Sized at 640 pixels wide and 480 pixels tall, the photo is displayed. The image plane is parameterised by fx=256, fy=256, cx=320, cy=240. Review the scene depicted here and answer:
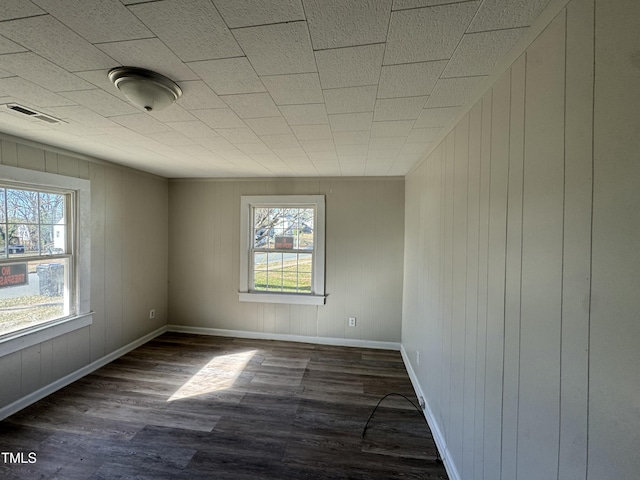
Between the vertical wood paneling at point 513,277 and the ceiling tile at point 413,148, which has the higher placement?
the ceiling tile at point 413,148

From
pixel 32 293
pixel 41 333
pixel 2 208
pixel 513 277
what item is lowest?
pixel 41 333

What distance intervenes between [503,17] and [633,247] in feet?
2.77

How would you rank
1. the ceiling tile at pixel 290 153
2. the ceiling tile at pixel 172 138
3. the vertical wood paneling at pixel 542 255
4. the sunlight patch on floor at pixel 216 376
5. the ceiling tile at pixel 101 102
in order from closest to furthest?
the vertical wood paneling at pixel 542 255, the ceiling tile at pixel 101 102, the ceiling tile at pixel 172 138, the ceiling tile at pixel 290 153, the sunlight patch on floor at pixel 216 376

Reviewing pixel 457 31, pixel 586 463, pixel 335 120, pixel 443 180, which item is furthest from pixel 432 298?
pixel 457 31

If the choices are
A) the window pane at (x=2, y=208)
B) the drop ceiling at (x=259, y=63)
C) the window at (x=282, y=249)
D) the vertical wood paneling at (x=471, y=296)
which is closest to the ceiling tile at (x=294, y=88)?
the drop ceiling at (x=259, y=63)

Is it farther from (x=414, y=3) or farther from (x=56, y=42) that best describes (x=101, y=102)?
(x=414, y=3)

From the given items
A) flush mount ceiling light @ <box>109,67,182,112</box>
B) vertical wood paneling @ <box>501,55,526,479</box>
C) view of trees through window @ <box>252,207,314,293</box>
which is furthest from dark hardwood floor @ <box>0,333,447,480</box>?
flush mount ceiling light @ <box>109,67,182,112</box>

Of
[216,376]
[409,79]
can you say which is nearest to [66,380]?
[216,376]

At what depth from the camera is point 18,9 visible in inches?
34.0

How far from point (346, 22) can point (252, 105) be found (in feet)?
2.59

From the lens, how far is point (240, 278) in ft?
12.6

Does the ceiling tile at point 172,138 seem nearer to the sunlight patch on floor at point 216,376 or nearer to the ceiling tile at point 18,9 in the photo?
the ceiling tile at point 18,9

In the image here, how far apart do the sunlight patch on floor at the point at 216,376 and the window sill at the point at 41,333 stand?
4.24ft

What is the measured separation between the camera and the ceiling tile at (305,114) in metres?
1.55
